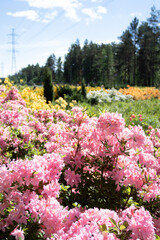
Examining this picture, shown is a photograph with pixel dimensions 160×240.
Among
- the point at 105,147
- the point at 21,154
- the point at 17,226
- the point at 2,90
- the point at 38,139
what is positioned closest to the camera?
the point at 17,226

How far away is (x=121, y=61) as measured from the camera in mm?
51438

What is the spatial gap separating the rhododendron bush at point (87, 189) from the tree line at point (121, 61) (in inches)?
853

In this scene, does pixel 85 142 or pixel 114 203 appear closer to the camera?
pixel 114 203

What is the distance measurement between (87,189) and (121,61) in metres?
52.1

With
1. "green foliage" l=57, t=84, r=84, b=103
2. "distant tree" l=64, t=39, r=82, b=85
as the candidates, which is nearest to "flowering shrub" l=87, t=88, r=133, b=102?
"green foliage" l=57, t=84, r=84, b=103

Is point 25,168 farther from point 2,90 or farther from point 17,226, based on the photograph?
point 2,90

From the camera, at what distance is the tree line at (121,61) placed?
40456 millimetres

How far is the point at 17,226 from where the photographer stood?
55.6 inches

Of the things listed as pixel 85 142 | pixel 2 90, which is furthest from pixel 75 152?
pixel 2 90

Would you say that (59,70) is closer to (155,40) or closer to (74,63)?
(74,63)

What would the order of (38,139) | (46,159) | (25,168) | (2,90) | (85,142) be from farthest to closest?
(2,90), (38,139), (85,142), (46,159), (25,168)

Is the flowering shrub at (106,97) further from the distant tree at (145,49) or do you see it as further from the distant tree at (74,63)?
the distant tree at (74,63)

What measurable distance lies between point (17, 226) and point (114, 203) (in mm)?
882

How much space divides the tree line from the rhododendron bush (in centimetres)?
2166
